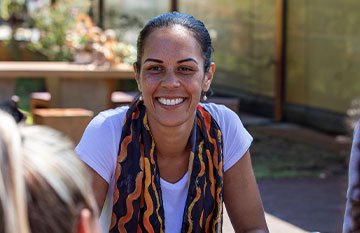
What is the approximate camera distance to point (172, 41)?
2.91 metres

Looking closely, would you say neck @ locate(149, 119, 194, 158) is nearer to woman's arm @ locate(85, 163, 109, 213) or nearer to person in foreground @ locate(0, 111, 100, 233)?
woman's arm @ locate(85, 163, 109, 213)

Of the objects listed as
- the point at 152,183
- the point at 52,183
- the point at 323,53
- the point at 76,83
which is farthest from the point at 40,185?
the point at 323,53

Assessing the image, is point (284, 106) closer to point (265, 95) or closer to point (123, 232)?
point (265, 95)

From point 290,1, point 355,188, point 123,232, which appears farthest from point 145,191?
point 290,1

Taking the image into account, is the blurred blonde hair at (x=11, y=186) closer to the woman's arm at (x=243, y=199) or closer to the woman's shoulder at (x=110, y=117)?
the woman's shoulder at (x=110, y=117)

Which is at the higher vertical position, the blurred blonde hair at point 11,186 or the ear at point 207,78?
the blurred blonde hair at point 11,186

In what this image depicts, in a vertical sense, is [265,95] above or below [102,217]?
below

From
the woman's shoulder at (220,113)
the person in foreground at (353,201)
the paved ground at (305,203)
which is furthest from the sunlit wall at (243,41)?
the person in foreground at (353,201)

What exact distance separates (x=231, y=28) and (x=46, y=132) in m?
11.1

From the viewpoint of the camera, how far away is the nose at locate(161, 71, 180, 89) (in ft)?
9.53

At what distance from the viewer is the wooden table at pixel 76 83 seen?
32.0ft

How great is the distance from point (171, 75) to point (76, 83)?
7.07 meters

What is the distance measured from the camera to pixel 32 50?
629 inches

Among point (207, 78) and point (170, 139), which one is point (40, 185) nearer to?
point (170, 139)
